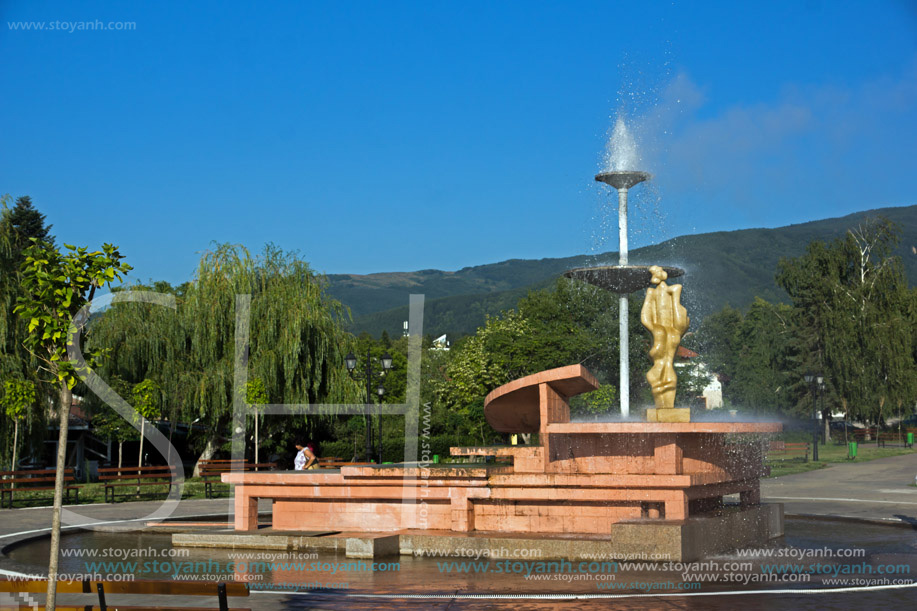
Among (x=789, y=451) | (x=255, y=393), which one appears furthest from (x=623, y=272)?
(x=789, y=451)

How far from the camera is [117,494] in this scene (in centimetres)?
2542

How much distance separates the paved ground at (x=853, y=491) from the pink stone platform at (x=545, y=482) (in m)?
5.78

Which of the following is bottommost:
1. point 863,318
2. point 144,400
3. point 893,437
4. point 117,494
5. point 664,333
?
point 117,494

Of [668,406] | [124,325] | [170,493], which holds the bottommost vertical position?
[170,493]

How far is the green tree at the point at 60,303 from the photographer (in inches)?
275

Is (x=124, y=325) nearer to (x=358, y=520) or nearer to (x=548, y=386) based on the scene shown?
(x=358, y=520)

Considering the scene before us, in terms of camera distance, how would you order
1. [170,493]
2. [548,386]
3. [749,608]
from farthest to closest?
[170,493] → [548,386] → [749,608]

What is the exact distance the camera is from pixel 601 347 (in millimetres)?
54594

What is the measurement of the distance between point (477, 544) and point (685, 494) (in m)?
2.91

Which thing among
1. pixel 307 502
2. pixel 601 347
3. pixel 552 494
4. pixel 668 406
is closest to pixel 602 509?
pixel 552 494

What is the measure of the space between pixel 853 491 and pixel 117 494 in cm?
2004

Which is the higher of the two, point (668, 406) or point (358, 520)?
point (668, 406)

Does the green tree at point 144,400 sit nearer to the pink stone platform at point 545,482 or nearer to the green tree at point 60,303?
the pink stone platform at point 545,482

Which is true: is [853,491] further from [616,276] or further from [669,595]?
[669,595]
